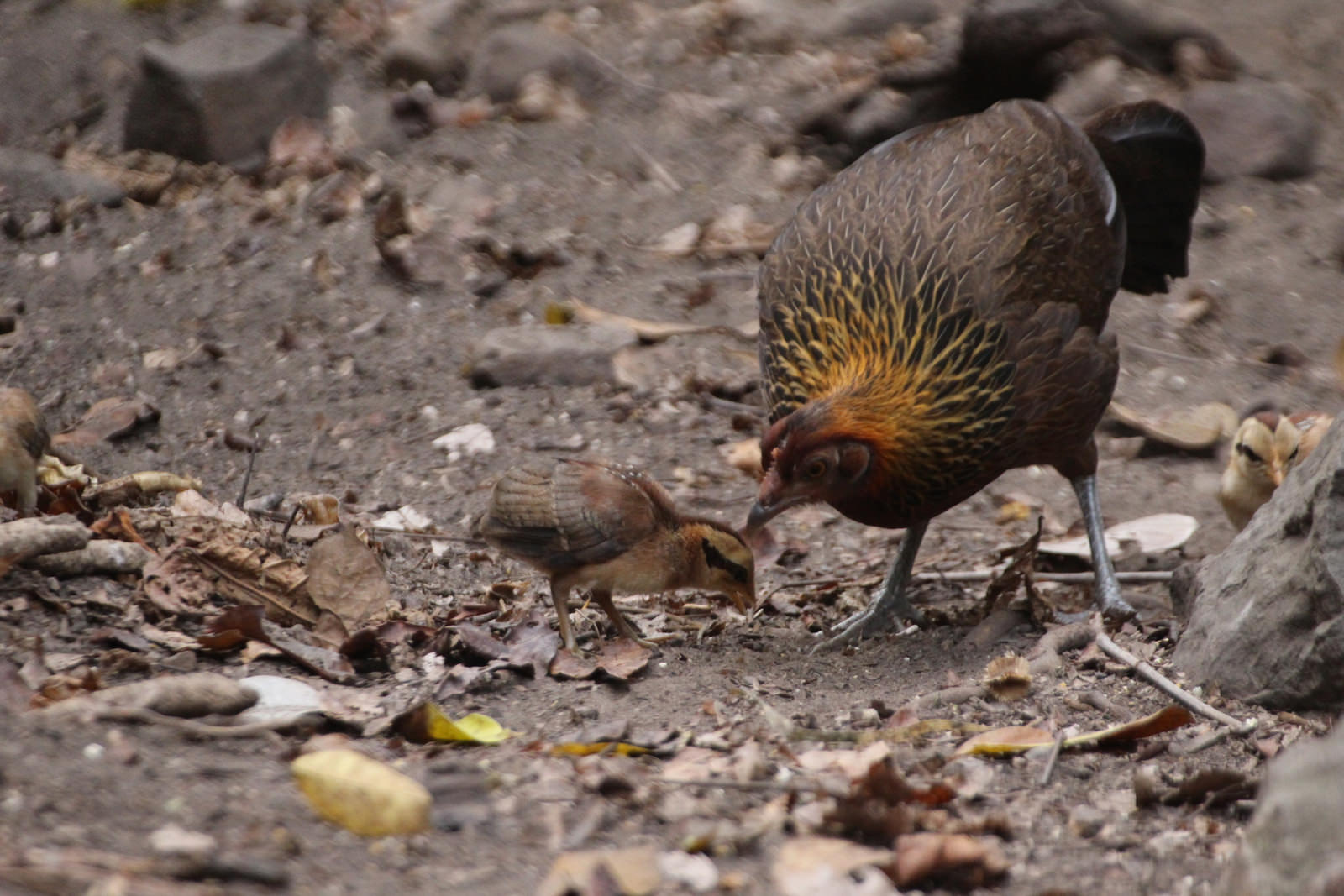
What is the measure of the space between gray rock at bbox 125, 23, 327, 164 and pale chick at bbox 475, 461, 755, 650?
4.82m

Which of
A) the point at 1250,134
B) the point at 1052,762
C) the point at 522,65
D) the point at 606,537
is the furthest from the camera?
the point at 522,65

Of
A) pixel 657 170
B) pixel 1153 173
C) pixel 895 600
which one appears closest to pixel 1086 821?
pixel 895 600

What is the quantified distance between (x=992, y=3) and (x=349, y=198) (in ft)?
13.0

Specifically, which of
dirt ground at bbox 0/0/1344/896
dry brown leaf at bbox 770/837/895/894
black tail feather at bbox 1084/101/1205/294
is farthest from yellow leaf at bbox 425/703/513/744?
black tail feather at bbox 1084/101/1205/294

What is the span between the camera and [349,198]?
7918 millimetres

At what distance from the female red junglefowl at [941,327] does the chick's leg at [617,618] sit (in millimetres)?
519

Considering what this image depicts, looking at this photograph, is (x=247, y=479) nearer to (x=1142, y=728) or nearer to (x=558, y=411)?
(x=558, y=411)

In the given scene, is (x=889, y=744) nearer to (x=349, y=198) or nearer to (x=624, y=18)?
(x=349, y=198)

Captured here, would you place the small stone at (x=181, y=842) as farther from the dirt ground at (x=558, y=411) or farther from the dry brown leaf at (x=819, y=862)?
the dry brown leaf at (x=819, y=862)

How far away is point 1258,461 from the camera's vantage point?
210 inches

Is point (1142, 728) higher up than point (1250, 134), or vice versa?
point (1142, 728)

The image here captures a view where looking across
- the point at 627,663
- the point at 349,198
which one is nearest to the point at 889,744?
the point at 627,663

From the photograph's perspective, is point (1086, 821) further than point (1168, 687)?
No

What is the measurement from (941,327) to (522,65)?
17.6ft
